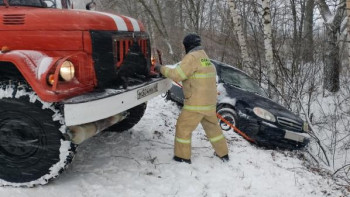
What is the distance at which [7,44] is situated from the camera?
3373 mm

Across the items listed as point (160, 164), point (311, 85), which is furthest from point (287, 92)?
point (160, 164)

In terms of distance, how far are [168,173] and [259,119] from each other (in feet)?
7.67

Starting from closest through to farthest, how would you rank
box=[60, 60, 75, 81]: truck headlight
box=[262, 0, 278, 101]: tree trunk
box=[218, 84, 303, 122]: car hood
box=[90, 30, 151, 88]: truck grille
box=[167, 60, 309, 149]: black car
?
box=[60, 60, 75, 81]: truck headlight
box=[90, 30, 151, 88]: truck grille
box=[167, 60, 309, 149]: black car
box=[218, 84, 303, 122]: car hood
box=[262, 0, 278, 101]: tree trunk

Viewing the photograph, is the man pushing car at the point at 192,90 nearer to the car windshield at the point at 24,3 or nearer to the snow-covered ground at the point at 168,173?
the snow-covered ground at the point at 168,173

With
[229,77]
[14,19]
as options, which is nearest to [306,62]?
[229,77]

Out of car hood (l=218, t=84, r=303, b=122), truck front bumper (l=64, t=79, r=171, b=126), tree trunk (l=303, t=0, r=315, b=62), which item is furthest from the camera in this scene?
tree trunk (l=303, t=0, r=315, b=62)

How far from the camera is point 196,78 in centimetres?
435

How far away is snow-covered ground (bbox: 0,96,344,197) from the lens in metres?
3.55

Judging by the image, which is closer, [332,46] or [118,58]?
[118,58]

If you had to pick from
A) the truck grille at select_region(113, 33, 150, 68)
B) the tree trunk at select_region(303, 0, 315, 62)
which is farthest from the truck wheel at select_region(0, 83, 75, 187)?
the tree trunk at select_region(303, 0, 315, 62)

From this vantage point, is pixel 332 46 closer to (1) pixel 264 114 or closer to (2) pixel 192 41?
(1) pixel 264 114

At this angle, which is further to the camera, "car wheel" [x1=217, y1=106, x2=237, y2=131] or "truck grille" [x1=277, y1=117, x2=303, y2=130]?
"car wheel" [x1=217, y1=106, x2=237, y2=131]

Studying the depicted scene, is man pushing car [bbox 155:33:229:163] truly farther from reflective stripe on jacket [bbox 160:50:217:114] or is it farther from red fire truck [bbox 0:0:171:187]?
red fire truck [bbox 0:0:171:187]

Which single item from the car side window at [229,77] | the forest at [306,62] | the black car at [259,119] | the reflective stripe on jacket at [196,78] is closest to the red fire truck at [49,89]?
the reflective stripe on jacket at [196,78]
